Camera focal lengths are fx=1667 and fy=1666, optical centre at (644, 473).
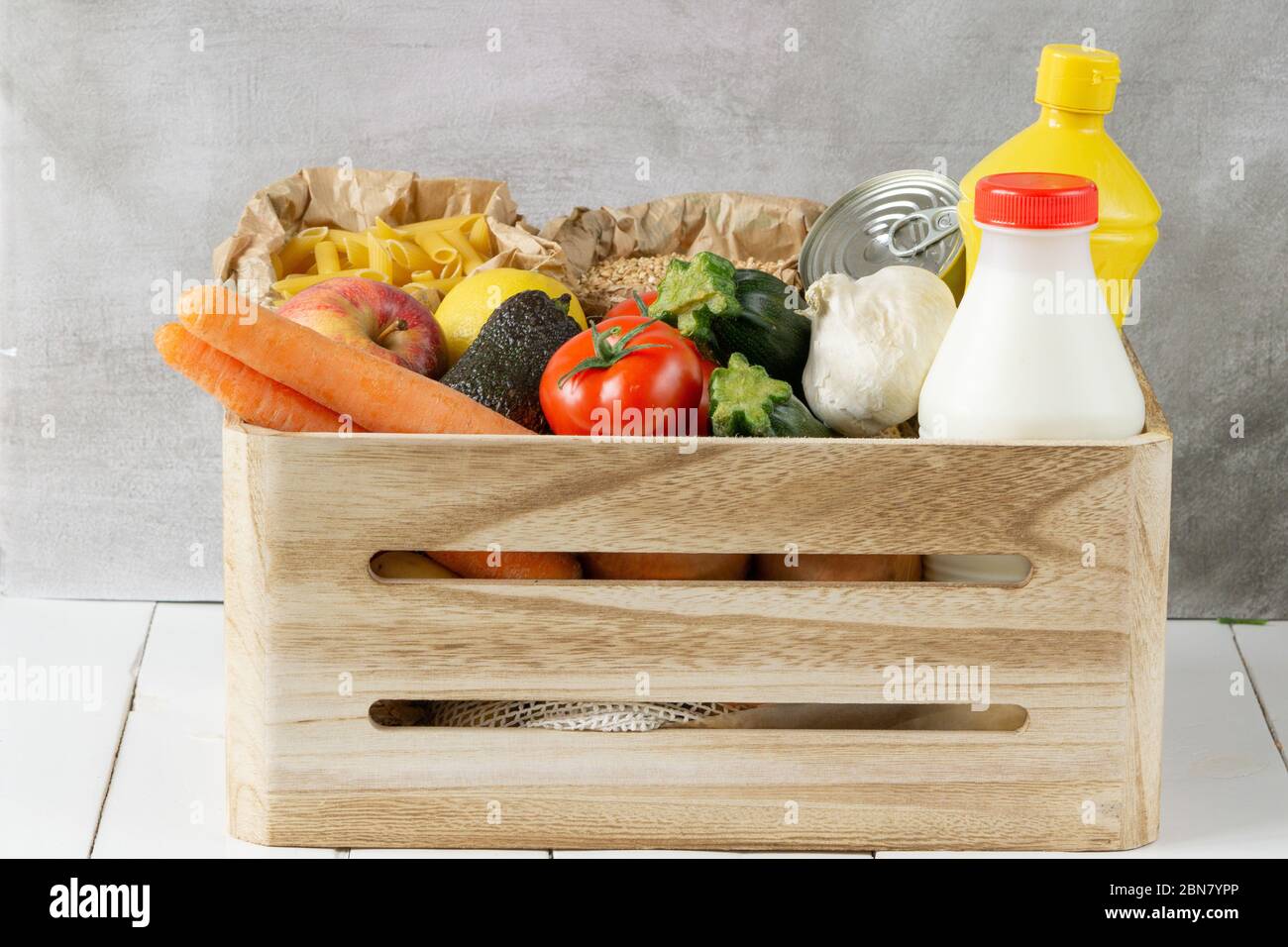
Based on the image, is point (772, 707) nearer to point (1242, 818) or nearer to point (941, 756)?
point (941, 756)

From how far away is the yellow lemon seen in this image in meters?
1.34

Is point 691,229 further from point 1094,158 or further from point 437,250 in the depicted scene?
point 1094,158

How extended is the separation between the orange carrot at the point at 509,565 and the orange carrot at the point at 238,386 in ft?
0.40

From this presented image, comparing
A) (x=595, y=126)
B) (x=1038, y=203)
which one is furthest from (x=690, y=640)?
(x=595, y=126)

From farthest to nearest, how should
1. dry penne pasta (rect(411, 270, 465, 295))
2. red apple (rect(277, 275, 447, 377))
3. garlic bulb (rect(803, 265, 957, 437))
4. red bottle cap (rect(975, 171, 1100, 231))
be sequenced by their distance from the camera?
dry penne pasta (rect(411, 270, 465, 295)), red apple (rect(277, 275, 447, 377)), garlic bulb (rect(803, 265, 957, 437)), red bottle cap (rect(975, 171, 1100, 231))

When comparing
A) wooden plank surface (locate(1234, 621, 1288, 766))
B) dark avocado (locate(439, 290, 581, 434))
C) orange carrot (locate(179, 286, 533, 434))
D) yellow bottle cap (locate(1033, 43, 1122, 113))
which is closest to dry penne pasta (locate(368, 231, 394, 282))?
dark avocado (locate(439, 290, 581, 434))

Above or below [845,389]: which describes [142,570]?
below

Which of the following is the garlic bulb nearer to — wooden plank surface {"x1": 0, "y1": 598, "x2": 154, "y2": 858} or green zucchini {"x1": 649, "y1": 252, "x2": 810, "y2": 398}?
green zucchini {"x1": 649, "y1": 252, "x2": 810, "y2": 398}

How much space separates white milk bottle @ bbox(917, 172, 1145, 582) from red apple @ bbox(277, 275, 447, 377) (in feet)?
1.44

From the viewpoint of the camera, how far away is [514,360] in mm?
1204

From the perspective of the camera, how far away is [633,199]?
5.38 feet

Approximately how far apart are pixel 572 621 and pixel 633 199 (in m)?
0.69

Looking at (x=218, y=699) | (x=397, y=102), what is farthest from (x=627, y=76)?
(x=218, y=699)

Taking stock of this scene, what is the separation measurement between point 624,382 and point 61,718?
0.60 meters
